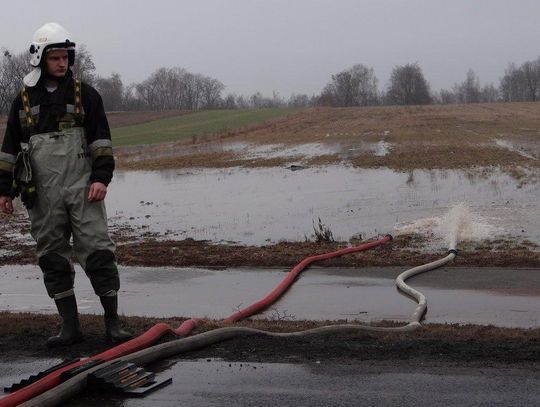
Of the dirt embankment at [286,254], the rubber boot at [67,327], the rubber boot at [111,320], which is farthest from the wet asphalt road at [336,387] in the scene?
the dirt embankment at [286,254]

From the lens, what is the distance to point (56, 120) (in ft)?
17.5

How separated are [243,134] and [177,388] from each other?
51694mm

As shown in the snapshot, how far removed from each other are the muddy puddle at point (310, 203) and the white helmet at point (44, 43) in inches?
304

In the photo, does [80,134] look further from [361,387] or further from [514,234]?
[514,234]

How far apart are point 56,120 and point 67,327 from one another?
146 cm

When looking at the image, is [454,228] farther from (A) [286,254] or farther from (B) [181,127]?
(B) [181,127]

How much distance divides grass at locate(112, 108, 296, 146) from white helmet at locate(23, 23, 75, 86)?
5087 cm

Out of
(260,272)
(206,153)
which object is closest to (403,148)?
(206,153)

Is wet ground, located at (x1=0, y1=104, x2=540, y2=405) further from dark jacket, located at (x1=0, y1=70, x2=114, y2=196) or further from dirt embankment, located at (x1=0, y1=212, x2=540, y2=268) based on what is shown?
dark jacket, located at (x1=0, y1=70, x2=114, y2=196)

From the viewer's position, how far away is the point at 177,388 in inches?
172

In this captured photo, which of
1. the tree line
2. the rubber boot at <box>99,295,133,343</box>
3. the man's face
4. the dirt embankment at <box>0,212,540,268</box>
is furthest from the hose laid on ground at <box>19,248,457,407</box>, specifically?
the tree line

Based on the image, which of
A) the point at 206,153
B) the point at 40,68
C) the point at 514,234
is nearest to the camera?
the point at 40,68

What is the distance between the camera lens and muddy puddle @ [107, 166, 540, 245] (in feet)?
46.3

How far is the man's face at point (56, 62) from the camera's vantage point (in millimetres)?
5363
